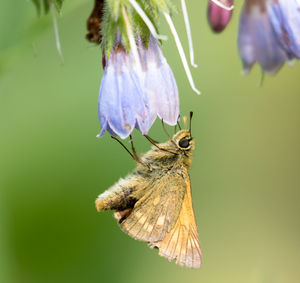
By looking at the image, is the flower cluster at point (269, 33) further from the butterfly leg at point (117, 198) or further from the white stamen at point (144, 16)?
the butterfly leg at point (117, 198)

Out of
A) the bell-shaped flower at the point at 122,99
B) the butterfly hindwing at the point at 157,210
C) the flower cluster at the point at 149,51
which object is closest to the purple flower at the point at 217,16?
the flower cluster at the point at 149,51

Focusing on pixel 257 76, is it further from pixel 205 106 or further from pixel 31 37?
pixel 31 37

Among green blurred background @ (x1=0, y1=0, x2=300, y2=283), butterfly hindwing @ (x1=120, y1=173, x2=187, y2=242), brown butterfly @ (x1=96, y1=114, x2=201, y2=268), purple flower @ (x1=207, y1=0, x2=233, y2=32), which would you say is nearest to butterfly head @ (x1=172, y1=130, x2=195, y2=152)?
brown butterfly @ (x1=96, y1=114, x2=201, y2=268)

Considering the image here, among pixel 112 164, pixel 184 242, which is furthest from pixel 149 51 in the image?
pixel 112 164

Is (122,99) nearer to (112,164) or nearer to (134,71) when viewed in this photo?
(134,71)

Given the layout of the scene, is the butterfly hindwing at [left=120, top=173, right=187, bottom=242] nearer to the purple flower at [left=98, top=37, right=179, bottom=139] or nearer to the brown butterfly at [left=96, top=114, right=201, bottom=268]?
the brown butterfly at [left=96, top=114, right=201, bottom=268]
